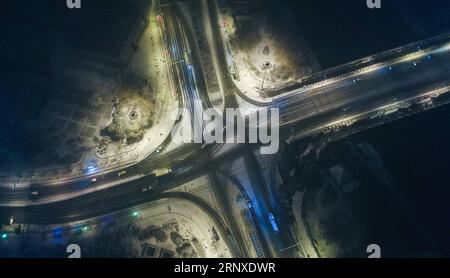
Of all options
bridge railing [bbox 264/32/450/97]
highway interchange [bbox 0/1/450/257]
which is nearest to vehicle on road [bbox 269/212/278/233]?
highway interchange [bbox 0/1/450/257]

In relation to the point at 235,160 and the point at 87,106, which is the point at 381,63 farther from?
the point at 87,106

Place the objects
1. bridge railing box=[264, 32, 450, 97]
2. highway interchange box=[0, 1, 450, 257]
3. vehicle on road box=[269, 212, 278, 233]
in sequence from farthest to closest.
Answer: bridge railing box=[264, 32, 450, 97] → highway interchange box=[0, 1, 450, 257] → vehicle on road box=[269, 212, 278, 233]

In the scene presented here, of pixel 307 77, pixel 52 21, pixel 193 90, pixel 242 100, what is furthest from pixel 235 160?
pixel 52 21

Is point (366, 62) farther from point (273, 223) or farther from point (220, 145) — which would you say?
point (273, 223)

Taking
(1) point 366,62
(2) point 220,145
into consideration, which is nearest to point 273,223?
(2) point 220,145

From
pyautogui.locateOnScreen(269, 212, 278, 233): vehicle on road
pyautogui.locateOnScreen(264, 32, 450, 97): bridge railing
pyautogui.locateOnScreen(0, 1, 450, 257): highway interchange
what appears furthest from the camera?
pyautogui.locateOnScreen(264, 32, 450, 97): bridge railing

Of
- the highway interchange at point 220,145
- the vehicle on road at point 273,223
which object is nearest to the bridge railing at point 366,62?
the highway interchange at point 220,145

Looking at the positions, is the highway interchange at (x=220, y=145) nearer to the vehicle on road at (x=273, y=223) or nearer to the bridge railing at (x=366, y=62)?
the bridge railing at (x=366, y=62)

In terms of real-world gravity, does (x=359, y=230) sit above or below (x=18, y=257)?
below

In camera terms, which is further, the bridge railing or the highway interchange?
the bridge railing

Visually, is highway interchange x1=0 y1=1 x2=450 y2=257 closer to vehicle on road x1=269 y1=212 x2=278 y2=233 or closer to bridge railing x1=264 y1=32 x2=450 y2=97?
bridge railing x1=264 y1=32 x2=450 y2=97
